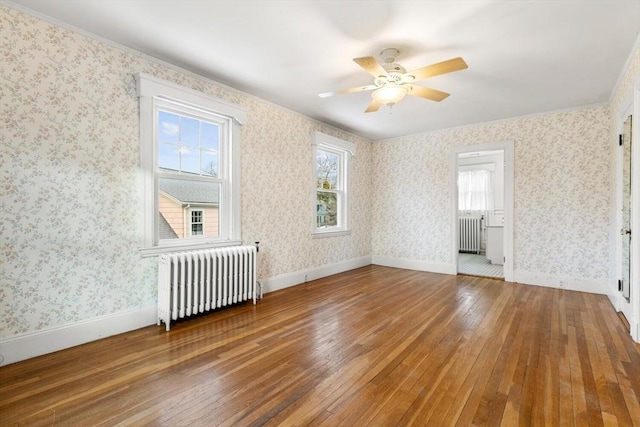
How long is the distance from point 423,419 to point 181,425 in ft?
4.26

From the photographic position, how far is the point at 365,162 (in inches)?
244

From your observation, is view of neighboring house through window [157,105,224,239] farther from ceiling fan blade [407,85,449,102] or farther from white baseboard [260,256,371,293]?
ceiling fan blade [407,85,449,102]

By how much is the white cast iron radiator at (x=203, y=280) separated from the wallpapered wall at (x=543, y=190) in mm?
3542

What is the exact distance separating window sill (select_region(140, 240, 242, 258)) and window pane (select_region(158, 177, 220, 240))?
0.14 metres

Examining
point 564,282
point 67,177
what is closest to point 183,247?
point 67,177

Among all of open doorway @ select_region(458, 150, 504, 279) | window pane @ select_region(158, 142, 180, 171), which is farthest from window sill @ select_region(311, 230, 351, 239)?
open doorway @ select_region(458, 150, 504, 279)

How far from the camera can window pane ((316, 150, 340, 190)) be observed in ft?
17.3

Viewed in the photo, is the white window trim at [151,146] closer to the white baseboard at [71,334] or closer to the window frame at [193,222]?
the window frame at [193,222]

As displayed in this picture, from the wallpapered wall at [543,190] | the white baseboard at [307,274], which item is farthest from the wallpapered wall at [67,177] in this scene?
the wallpapered wall at [543,190]

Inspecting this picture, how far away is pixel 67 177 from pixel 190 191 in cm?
113

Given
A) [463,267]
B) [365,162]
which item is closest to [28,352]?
[365,162]

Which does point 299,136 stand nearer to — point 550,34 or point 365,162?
point 365,162

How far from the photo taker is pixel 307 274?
15.7 ft

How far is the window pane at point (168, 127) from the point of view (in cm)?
314
